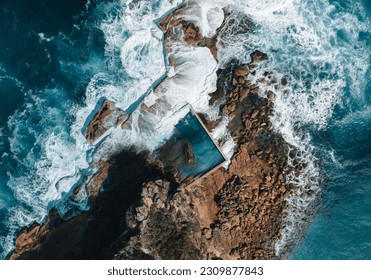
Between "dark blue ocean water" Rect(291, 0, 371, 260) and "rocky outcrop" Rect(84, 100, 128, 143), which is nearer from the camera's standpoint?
"dark blue ocean water" Rect(291, 0, 371, 260)

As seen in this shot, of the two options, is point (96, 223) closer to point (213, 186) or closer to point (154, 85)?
point (213, 186)

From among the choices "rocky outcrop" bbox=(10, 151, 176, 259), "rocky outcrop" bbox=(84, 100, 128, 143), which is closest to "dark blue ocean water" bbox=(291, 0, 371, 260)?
"rocky outcrop" bbox=(10, 151, 176, 259)

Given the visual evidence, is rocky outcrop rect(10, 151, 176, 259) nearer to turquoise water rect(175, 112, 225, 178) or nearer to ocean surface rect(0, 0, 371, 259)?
ocean surface rect(0, 0, 371, 259)

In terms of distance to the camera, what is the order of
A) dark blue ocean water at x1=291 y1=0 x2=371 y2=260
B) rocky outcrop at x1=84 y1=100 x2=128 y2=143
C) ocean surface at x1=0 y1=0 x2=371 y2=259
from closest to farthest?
dark blue ocean water at x1=291 y1=0 x2=371 y2=260, ocean surface at x1=0 y1=0 x2=371 y2=259, rocky outcrop at x1=84 y1=100 x2=128 y2=143

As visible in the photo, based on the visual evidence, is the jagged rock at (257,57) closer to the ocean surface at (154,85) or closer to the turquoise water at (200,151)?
the ocean surface at (154,85)

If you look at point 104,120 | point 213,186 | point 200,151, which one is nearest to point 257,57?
point 200,151

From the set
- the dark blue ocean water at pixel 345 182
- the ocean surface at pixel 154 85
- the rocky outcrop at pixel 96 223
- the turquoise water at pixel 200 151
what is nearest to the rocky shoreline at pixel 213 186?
the rocky outcrop at pixel 96 223
